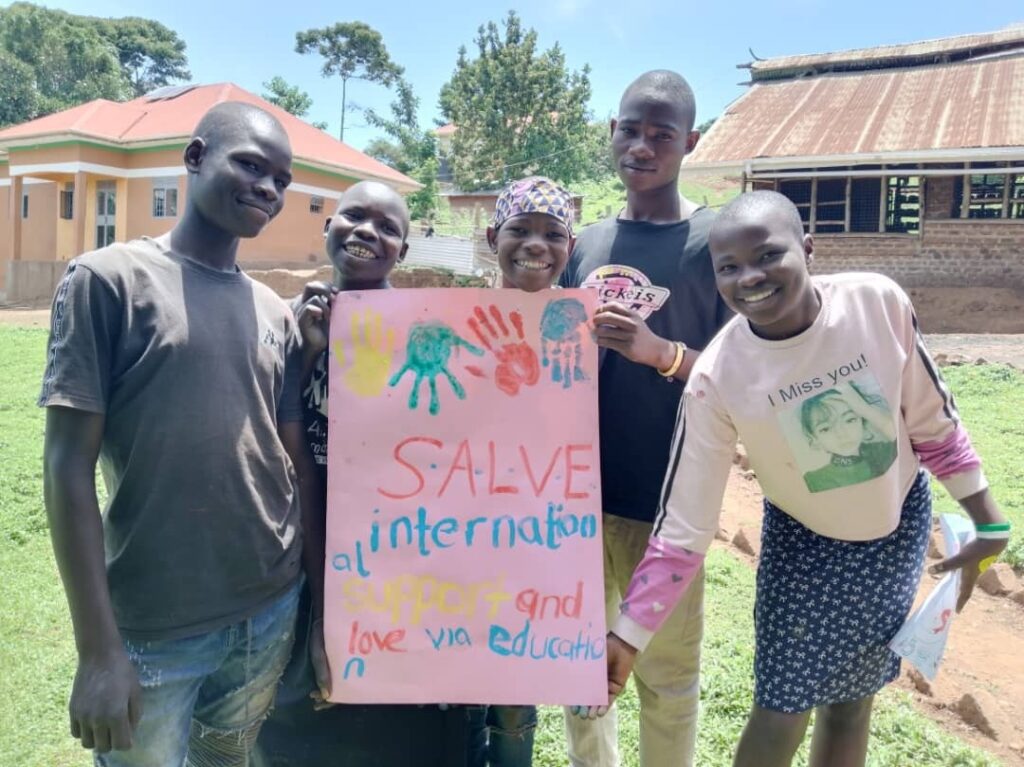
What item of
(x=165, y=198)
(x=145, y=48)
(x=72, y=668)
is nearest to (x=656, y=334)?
(x=72, y=668)

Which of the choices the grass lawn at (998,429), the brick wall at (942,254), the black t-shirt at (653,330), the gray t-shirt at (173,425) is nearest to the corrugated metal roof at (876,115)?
the brick wall at (942,254)

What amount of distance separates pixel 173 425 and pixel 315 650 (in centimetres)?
68

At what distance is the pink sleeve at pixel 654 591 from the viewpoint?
1765 mm

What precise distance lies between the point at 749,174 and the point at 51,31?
109 feet

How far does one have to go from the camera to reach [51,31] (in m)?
33.6

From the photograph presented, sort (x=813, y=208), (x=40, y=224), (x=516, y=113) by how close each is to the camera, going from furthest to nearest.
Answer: (x=516, y=113) → (x=40, y=224) → (x=813, y=208)

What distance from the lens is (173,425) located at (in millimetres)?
1496

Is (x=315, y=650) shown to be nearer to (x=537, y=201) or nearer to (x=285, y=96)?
(x=537, y=201)

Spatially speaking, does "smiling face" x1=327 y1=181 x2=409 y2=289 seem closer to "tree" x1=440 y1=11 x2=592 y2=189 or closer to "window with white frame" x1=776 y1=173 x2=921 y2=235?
"window with white frame" x1=776 y1=173 x2=921 y2=235

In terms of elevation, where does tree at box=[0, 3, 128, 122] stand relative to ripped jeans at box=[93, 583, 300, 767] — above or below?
above

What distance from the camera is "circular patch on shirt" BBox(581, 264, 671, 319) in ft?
6.89

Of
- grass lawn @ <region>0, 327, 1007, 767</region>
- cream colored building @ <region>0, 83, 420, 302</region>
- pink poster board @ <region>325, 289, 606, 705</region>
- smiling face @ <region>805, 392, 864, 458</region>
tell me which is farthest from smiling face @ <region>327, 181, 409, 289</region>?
cream colored building @ <region>0, 83, 420, 302</region>

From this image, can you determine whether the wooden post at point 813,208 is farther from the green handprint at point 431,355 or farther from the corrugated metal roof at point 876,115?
the green handprint at point 431,355

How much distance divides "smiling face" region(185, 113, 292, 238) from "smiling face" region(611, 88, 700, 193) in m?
0.98
